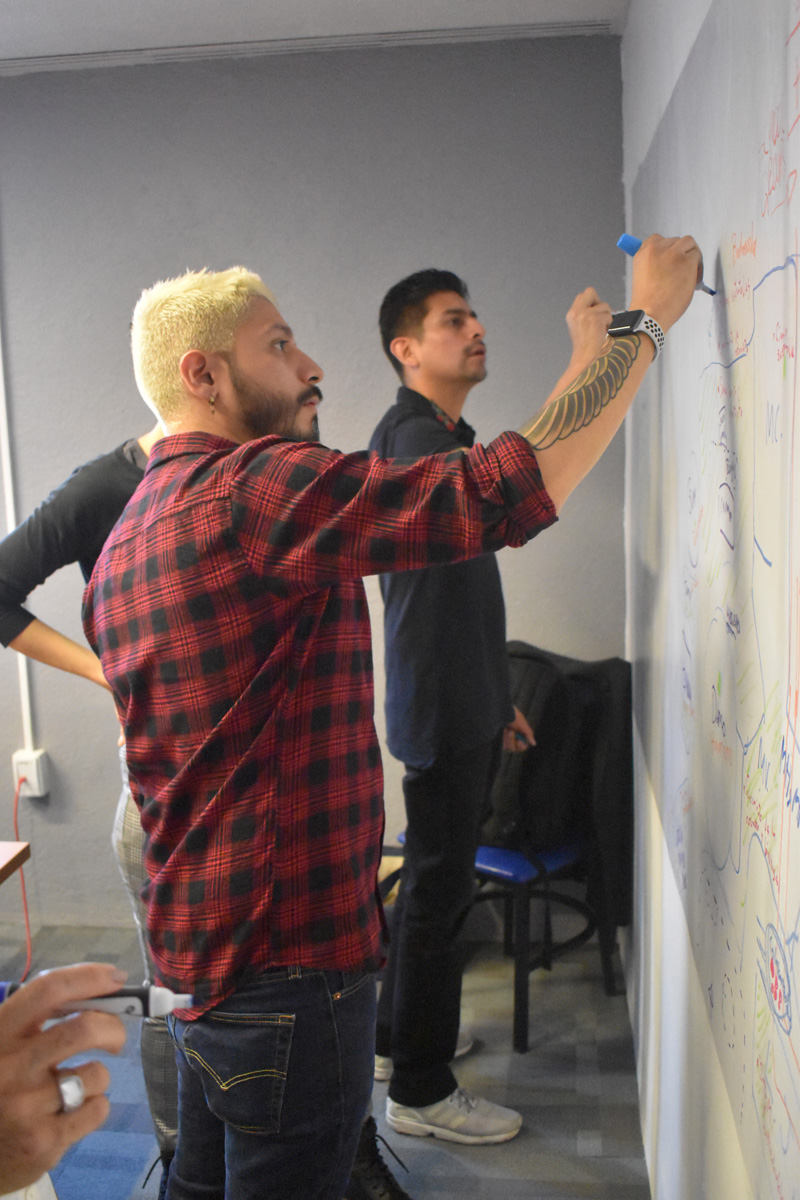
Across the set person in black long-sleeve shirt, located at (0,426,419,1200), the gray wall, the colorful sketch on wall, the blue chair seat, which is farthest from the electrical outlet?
the colorful sketch on wall

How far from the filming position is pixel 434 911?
1975 mm

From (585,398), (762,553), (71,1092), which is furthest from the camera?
(585,398)

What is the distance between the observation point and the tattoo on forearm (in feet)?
3.16

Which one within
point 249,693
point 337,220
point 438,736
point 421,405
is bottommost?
point 438,736

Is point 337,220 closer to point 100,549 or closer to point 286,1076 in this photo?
point 100,549

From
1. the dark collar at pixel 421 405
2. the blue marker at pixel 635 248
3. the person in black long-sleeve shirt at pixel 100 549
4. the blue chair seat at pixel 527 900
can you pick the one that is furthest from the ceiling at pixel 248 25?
the blue chair seat at pixel 527 900

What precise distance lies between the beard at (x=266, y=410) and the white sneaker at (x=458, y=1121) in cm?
150

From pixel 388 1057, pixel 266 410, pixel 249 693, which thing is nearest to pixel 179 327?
pixel 266 410

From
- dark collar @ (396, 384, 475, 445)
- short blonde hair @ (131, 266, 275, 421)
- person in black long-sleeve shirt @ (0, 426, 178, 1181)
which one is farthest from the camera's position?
dark collar @ (396, 384, 475, 445)

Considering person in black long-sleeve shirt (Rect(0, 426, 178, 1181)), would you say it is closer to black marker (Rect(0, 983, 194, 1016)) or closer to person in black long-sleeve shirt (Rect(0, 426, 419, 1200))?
person in black long-sleeve shirt (Rect(0, 426, 419, 1200))

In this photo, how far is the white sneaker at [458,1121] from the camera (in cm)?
202

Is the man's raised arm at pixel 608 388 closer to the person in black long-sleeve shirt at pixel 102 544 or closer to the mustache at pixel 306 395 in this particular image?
the mustache at pixel 306 395

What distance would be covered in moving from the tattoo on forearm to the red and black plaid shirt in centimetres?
5

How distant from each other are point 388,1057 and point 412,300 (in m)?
1.69
